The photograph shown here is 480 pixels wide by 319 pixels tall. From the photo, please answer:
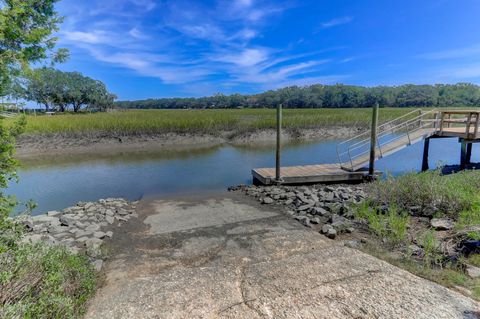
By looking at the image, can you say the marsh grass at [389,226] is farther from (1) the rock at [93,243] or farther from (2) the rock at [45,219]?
(2) the rock at [45,219]

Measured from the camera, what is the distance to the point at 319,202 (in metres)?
7.00

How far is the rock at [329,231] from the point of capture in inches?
196

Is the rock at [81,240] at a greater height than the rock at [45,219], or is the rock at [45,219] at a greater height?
the rock at [45,219]

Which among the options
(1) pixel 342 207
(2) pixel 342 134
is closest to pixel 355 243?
(1) pixel 342 207

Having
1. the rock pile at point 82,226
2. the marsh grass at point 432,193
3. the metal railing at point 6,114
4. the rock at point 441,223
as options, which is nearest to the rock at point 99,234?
the rock pile at point 82,226

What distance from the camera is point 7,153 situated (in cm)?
245

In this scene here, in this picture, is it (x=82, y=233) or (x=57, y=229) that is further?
(x=57, y=229)

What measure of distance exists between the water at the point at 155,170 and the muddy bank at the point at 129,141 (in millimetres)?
2154

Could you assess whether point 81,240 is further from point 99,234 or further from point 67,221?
point 67,221

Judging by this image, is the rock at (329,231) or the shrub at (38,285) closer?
the shrub at (38,285)

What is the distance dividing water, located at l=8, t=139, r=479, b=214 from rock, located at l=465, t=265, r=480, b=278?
274 inches

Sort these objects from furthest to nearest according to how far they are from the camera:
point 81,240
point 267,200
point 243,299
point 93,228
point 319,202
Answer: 1. point 267,200
2. point 319,202
3. point 93,228
4. point 81,240
5. point 243,299

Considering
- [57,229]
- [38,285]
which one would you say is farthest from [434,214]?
[57,229]

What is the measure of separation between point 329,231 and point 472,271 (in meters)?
2.03
